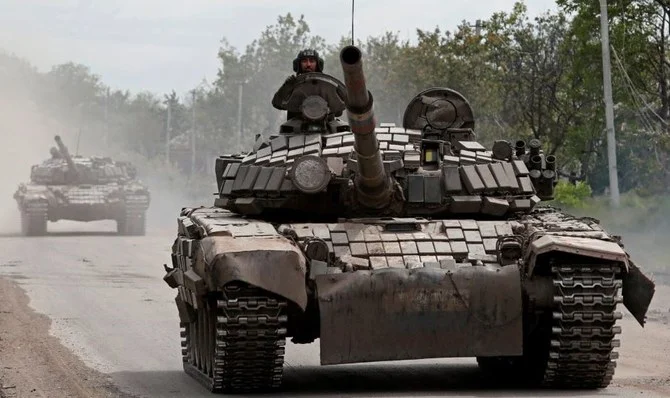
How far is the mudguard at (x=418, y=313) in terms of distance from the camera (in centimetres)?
1398

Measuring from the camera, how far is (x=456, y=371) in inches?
656

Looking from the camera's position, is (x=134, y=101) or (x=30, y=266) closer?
(x=30, y=266)

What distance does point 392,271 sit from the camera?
14016 mm

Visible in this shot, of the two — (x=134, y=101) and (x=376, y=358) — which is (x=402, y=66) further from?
(x=134, y=101)

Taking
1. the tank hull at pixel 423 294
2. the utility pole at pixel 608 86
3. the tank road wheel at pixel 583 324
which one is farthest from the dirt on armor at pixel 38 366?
the utility pole at pixel 608 86

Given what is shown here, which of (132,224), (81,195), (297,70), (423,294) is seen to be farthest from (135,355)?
(132,224)

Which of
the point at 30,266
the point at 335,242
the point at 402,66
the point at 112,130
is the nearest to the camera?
the point at 335,242

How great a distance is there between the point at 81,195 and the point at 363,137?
27911 millimetres

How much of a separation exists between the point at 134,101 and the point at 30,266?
317 ft

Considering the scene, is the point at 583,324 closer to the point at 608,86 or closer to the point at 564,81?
the point at 608,86

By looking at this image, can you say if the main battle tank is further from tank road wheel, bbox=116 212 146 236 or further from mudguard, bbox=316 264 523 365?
tank road wheel, bbox=116 212 146 236

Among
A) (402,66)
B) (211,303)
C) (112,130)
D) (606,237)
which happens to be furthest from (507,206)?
(112,130)

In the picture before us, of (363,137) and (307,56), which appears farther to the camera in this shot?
(307,56)

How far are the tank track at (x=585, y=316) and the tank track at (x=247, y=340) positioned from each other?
89.6 inches
